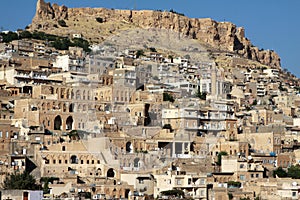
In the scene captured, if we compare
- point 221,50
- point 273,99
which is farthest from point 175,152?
point 221,50

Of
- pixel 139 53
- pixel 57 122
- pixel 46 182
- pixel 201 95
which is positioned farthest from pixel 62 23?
pixel 46 182

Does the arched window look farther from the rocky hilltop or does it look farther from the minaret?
the rocky hilltop

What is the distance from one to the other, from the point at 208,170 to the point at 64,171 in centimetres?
621

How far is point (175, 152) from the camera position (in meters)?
33.8

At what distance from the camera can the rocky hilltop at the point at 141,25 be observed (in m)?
69.5

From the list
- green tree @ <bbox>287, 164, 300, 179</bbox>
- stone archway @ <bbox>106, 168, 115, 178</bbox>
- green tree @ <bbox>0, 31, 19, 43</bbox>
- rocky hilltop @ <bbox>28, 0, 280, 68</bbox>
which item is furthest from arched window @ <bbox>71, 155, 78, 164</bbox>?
rocky hilltop @ <bbox>28, 0, 280, 68</bbox>

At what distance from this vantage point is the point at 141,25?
7700 centimetres

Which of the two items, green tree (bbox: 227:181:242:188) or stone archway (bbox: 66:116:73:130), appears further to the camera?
stone archway (bbox: 66:116:73:130)

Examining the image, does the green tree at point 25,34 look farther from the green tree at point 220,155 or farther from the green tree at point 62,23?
the green tree at point 220,155

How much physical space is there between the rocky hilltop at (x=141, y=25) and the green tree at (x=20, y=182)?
38.6m

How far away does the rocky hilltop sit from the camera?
69.5 metres

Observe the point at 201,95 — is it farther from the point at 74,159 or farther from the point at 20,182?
the point at 20,182

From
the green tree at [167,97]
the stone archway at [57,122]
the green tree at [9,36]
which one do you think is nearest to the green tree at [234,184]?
the stone archway at [57,122]

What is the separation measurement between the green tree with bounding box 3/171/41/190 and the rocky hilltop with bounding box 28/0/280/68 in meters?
38.6
